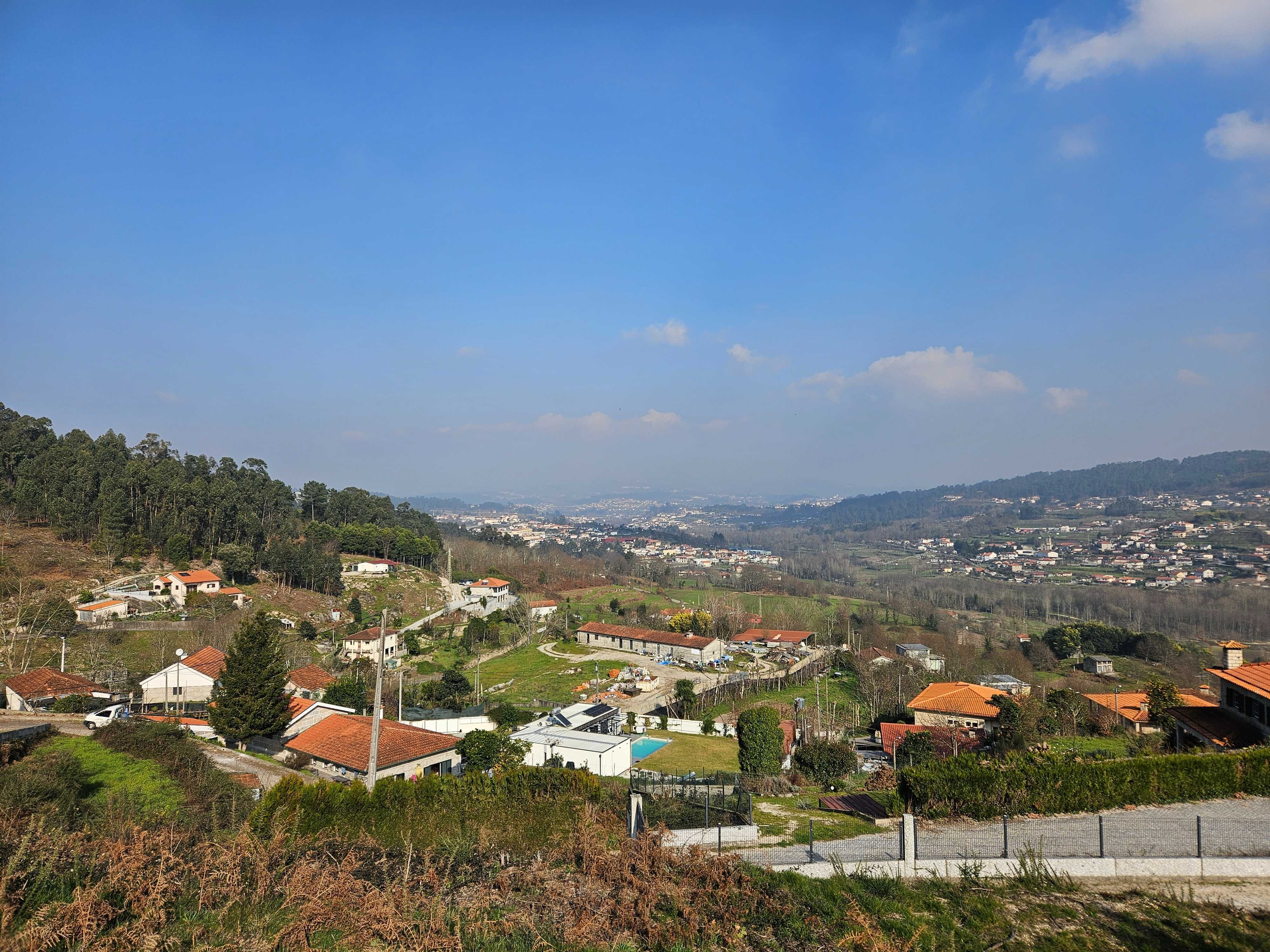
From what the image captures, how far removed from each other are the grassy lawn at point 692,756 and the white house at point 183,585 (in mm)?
28189

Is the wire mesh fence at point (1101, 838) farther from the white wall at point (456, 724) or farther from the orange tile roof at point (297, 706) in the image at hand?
the orange tile roof at point (297, 706)

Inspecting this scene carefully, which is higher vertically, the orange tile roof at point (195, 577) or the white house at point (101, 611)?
the orange tile roof at point (195, 577)

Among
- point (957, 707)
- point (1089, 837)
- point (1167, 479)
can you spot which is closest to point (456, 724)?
point (957, 707)

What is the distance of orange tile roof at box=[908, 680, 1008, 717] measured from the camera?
23.4 metres

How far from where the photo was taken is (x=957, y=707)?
77.5 ft

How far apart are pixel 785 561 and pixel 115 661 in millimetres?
105303

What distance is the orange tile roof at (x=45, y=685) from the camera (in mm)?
20312

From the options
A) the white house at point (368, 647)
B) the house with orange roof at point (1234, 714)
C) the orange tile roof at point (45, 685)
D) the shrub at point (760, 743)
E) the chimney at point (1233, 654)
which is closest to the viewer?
the house with orange roof at point (1234, 714)

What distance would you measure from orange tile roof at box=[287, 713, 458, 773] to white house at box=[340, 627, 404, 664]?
14.9m

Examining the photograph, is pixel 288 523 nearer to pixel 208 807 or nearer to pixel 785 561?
pixel 208 807

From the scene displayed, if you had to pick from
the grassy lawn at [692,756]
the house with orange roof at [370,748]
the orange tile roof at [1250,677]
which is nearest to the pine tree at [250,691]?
the house with orange roof at [370,748]

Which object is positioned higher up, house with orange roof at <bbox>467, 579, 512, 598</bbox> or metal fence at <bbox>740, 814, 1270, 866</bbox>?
metal fence at <bbox>740, 814, 1270, 866</bbox>

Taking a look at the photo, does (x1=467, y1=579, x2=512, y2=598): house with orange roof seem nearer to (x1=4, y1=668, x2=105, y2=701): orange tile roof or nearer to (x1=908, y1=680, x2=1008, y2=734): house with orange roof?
(x1=4, y1=668, x2=105, y2=701): orange tile roof

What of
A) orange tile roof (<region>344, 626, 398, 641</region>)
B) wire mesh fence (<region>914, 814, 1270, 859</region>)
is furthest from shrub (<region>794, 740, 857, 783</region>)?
orange tile roof (<region>344, 626, 398, 641</region>)
